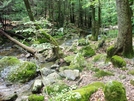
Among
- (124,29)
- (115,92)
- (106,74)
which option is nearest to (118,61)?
(106,74)

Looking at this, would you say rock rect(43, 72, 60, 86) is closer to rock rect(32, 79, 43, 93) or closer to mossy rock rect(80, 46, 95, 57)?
rock rect(32, 79, 43, 93)

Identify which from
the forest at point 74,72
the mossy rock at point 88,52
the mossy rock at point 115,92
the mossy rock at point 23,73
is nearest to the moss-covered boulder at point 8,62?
the forest at point 74,72

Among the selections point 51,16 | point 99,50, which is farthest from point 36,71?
point 51,16

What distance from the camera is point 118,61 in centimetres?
794

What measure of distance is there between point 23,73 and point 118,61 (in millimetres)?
4427

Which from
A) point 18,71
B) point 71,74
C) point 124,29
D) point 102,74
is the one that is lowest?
point 18,71

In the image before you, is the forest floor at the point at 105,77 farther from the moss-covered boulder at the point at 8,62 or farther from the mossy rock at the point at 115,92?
the moss-covered boulder at the point at 8,62

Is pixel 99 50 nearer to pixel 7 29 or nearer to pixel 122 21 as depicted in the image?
pixel 122 21

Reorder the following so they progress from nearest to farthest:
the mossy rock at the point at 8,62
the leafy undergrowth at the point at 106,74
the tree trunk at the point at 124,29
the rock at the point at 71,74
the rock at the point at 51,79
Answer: the leafy undergrowth at the point at 106,74 → the rock at the point at 51,79 → the rock at the point at 71,74 → the tree trunk at the point at 124,29 → the mossy rock at the point at 8,62

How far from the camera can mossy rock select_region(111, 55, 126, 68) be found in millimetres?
7848

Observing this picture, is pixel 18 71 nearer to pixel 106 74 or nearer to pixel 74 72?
pixel 74 72

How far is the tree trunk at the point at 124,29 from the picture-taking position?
26.3 feet

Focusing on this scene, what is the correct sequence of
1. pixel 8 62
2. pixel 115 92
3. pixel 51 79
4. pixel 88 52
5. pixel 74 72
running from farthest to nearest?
pixel 88 52 < pixel 8 62 < pixel 74 72 < pixel 51 79 < pixel 115 92

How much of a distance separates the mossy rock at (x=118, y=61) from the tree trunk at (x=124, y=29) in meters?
0.55
